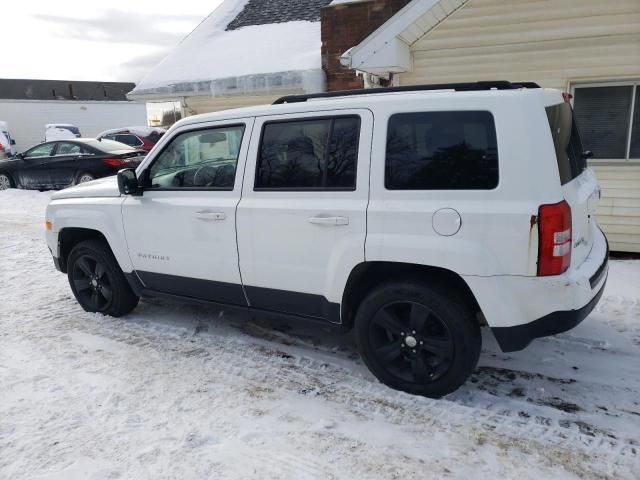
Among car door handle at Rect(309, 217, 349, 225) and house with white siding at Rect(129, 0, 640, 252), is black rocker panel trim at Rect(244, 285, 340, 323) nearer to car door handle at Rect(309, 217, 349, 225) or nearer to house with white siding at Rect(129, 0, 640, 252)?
car door handle at Rect(309, 217, 349, 225)

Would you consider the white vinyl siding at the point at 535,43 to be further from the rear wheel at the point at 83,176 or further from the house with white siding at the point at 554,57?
the rear wheel at the point at 83,176

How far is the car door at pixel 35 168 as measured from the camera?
13.1 m

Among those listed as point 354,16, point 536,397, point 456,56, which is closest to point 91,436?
point 536,397

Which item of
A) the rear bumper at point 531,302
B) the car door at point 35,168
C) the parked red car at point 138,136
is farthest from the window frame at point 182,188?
the parked red car at point 138,136

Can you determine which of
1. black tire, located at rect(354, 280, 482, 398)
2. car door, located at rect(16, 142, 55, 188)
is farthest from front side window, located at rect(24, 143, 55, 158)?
black tire, located at rect(354, 280, 482, 398)

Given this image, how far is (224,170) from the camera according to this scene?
3953mm

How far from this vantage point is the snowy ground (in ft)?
9.03

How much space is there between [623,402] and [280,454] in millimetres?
2232

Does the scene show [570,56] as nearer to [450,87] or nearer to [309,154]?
[450,87]

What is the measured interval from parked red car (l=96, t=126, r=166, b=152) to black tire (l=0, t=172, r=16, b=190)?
4.57 metres

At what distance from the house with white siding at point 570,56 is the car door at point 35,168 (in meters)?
9.54

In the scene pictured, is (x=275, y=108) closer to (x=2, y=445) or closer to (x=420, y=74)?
(x=2, y=445)

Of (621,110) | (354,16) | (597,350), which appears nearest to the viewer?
(597,350)

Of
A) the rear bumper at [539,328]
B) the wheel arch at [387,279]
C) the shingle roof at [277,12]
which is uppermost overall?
the shingle roof at [277,12]
